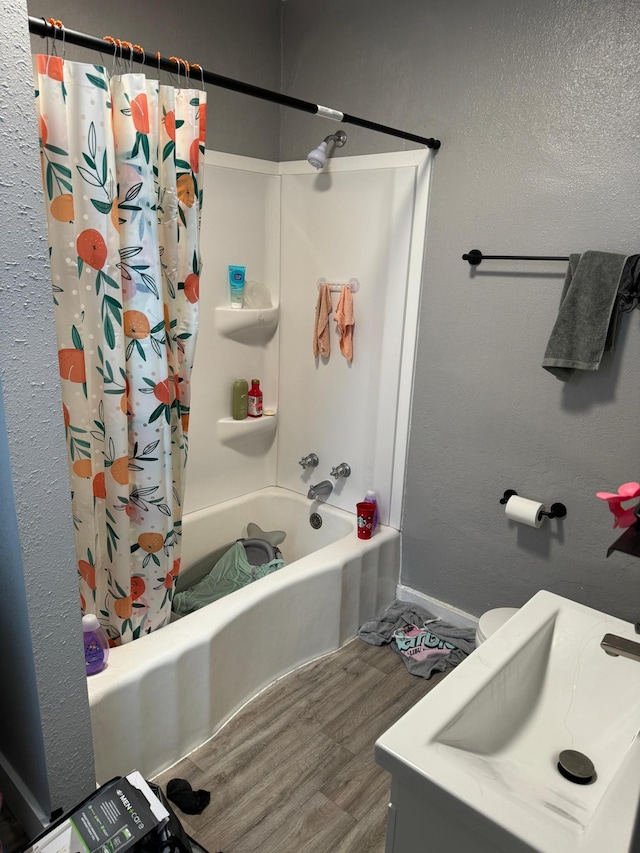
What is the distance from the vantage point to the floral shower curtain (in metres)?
1.40

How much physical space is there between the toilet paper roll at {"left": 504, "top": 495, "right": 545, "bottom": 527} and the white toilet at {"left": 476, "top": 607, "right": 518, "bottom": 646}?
0.33 metres

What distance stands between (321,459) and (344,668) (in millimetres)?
946

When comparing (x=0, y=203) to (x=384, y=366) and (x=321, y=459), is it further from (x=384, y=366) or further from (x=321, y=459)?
(x=321, y=459)

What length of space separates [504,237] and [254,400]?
1.34m

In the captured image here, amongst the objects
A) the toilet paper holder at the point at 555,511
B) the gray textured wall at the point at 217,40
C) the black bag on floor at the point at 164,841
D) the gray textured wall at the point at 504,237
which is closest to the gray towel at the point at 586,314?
the gray textured wall at the point at 504,237

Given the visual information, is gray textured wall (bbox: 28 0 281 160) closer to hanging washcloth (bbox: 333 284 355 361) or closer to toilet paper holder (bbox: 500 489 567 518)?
hanging washcloth (bbox: 333 284 355 361)

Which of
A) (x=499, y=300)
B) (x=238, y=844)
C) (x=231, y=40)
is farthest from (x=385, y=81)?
(x=238, y=844)

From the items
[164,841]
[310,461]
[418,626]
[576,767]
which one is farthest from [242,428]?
[576,767]

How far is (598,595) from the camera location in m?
2.00

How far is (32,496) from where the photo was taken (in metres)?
1.21

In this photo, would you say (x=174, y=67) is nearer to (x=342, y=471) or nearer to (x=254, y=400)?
(x=254, y=400)

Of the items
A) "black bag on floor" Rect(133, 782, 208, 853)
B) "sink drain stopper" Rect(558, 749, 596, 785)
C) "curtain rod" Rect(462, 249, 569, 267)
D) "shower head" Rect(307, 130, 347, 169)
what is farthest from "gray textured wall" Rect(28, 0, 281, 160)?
"sink drain stopper" Rect(558, 749, 596, 785)

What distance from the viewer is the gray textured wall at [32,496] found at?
42.0 inches

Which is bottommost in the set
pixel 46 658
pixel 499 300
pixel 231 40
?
pixel 46 658
